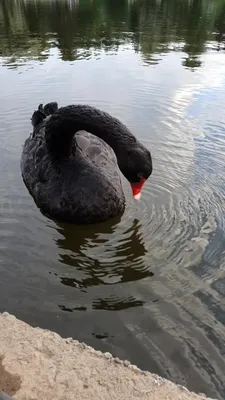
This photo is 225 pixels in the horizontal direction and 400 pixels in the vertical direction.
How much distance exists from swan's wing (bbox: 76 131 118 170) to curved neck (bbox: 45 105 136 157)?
1.20 feet

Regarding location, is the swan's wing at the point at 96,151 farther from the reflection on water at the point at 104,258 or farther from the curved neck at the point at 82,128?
the reflection on water at the point at 104,258

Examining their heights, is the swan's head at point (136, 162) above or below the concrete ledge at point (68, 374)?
above

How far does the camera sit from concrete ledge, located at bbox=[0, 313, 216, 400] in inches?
96.0

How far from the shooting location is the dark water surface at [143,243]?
3055 millimetres

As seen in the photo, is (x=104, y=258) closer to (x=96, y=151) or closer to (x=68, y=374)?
(x=68, y=374)

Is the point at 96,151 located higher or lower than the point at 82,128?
lower

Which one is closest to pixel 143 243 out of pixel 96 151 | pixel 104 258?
pixel 104 258

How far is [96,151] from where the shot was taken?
5312 mm

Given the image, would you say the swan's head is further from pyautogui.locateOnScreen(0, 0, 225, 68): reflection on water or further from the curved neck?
pyautogui.locateOnScreen(0, 0, 225, 68): reflection on water

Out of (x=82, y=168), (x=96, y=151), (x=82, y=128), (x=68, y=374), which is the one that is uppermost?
(x=82, y=128)

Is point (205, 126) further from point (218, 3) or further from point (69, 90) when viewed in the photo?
point (218, 3)

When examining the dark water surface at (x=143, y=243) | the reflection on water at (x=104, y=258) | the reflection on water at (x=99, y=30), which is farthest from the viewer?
the reflection on water at (x=99, y=30)

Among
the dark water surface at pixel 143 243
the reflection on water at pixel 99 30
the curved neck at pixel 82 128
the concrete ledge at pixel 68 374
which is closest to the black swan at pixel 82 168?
the curved neck at pixel 82 128

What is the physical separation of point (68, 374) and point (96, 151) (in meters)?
3.22
